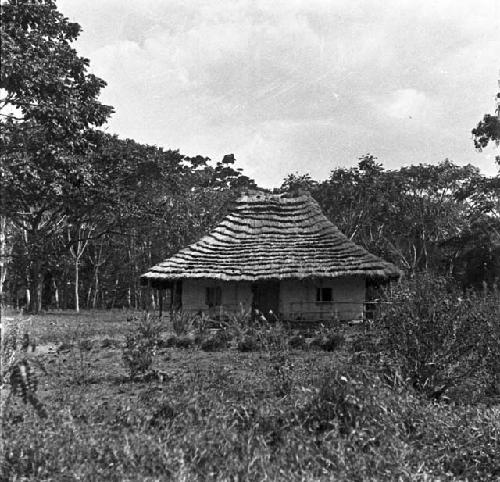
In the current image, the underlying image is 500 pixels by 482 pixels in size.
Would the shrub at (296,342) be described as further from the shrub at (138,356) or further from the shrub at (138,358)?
the shrub at (138,358)

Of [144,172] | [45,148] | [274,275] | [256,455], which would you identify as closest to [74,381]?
[256,455]

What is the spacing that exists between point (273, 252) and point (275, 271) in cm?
119

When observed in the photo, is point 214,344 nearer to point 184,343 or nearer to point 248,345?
point 248,345

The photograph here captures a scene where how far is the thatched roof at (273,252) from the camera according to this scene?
62.1 feet

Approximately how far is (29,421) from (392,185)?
32.4 meters

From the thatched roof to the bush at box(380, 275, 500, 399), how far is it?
10.5 metres

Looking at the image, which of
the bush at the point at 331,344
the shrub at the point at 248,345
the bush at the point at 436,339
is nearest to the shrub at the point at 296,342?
the bush at the point at 331,344

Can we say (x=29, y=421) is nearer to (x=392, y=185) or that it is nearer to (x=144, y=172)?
(x=144, y=172)

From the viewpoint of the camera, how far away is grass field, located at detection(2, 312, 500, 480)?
4.62 meters

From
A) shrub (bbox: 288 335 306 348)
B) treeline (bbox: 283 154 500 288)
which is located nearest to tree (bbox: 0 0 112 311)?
shrub (bbox: 288 335 306 348)

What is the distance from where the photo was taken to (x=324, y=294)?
68.4 ft

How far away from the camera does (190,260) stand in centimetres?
1986

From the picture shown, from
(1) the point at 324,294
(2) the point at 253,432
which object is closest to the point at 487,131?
(1) the point at 324,294

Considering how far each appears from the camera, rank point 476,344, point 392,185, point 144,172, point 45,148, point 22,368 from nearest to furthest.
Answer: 1. point 22,368
2. point 476,344
3. point 45,148
4. point 144,172
5. point 392,185
